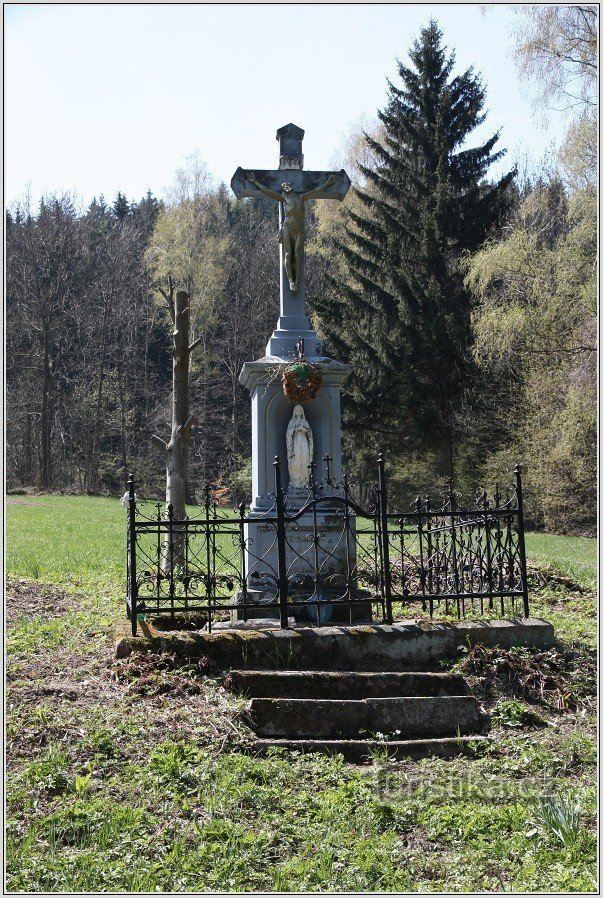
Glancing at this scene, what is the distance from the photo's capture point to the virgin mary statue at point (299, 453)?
988 cm

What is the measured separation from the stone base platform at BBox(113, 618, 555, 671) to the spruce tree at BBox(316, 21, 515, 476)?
18372 mm

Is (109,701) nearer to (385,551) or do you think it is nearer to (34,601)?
(385,551)

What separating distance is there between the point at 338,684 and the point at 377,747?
784mm

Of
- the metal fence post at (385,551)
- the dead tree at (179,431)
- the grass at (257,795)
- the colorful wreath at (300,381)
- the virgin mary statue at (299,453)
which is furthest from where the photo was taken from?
the dead tree at (179,431)

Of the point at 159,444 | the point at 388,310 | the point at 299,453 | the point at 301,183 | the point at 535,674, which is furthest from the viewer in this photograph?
the point at 388,310

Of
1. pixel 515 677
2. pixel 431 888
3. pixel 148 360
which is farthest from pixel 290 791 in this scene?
pixel 148 360

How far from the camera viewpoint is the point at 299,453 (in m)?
9.88

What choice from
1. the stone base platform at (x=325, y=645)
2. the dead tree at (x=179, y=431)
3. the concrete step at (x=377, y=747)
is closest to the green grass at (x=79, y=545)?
the dead tree at (x=179, y=431)

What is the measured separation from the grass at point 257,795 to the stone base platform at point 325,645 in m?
0.24

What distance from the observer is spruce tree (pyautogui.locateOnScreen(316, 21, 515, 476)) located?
2609 centimetres

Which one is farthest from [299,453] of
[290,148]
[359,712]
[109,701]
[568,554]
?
[568,554]

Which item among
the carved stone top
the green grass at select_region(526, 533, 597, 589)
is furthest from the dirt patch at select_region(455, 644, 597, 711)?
the carved stone top

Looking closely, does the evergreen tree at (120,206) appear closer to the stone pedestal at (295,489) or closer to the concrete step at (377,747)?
the stone pedestal at (295,489)

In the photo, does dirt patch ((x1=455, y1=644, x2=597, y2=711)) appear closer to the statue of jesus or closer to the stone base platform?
the stone base platform
